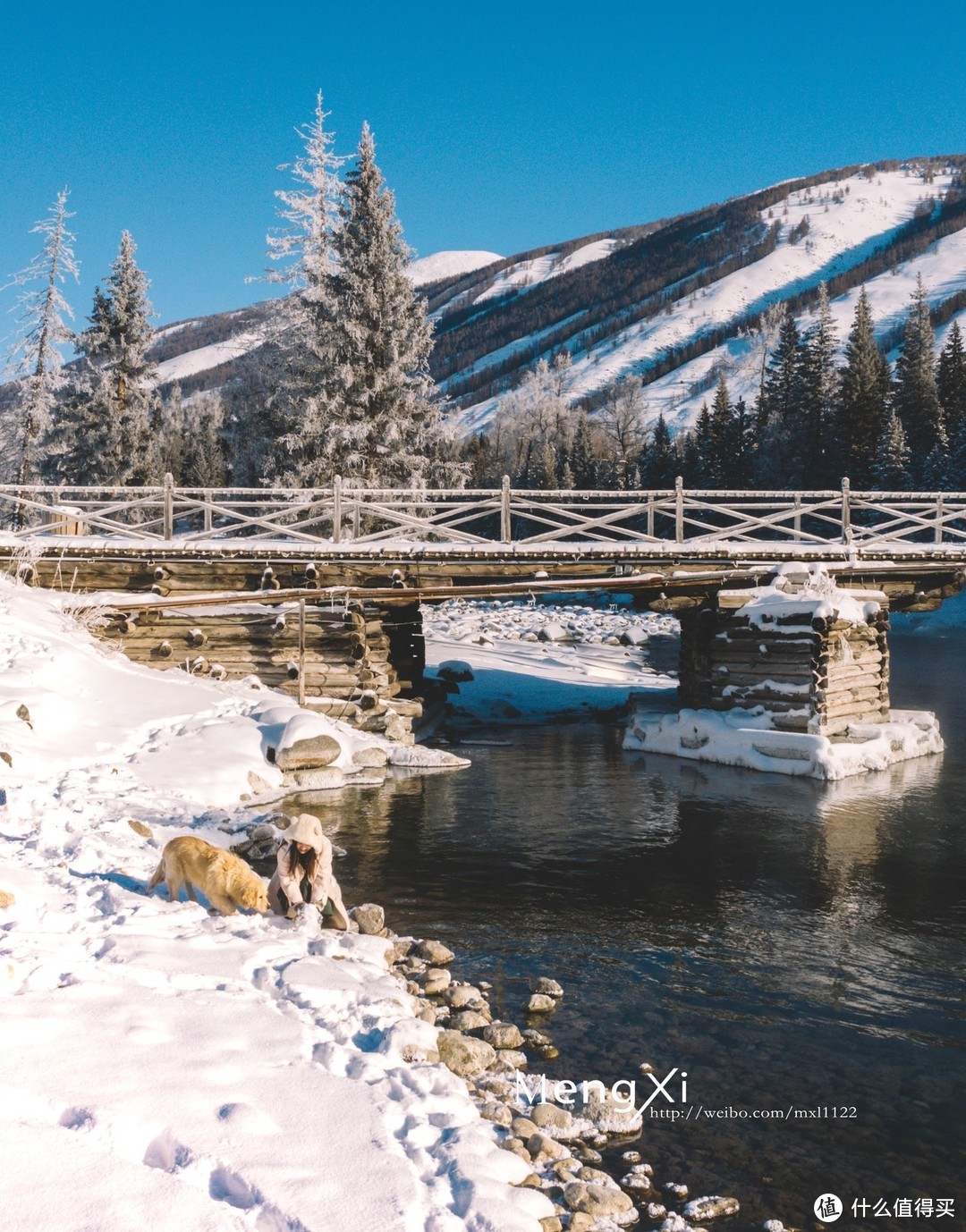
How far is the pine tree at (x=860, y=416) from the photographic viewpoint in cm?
5444

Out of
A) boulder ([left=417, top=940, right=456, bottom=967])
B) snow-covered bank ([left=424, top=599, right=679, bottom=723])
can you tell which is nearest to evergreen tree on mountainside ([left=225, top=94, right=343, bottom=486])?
snow-covered bank ([left=424, top=599, right=679, bottom=723])

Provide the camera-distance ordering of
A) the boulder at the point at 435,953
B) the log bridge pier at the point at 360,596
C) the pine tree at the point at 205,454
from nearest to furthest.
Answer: the boulder at the point at 435,953
the log bridge pier at the point at 360,596
the pine tree at the point at 205,454

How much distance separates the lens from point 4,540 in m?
18.2

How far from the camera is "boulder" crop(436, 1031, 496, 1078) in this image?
5.68m

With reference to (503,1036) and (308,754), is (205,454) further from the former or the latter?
(503,1036)

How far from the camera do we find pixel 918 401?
58188mm

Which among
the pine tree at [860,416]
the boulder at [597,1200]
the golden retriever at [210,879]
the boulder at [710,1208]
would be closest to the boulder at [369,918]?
the golden retriever at [210,879]

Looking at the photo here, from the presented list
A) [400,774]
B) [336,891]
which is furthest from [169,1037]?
[400,774]

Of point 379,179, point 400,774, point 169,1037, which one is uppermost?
point 379,179

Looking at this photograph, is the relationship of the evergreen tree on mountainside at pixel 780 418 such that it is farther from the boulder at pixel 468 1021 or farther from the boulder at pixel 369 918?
the boulder at pixel 468 1021

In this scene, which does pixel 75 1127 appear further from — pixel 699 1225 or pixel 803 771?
pixel 803 771

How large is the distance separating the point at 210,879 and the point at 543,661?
816 inches

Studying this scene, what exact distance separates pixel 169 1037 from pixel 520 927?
407 cm

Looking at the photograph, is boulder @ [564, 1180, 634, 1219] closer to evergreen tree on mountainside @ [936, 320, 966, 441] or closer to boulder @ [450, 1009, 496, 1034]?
boulder @ [450, 1009, 496, 1034]
